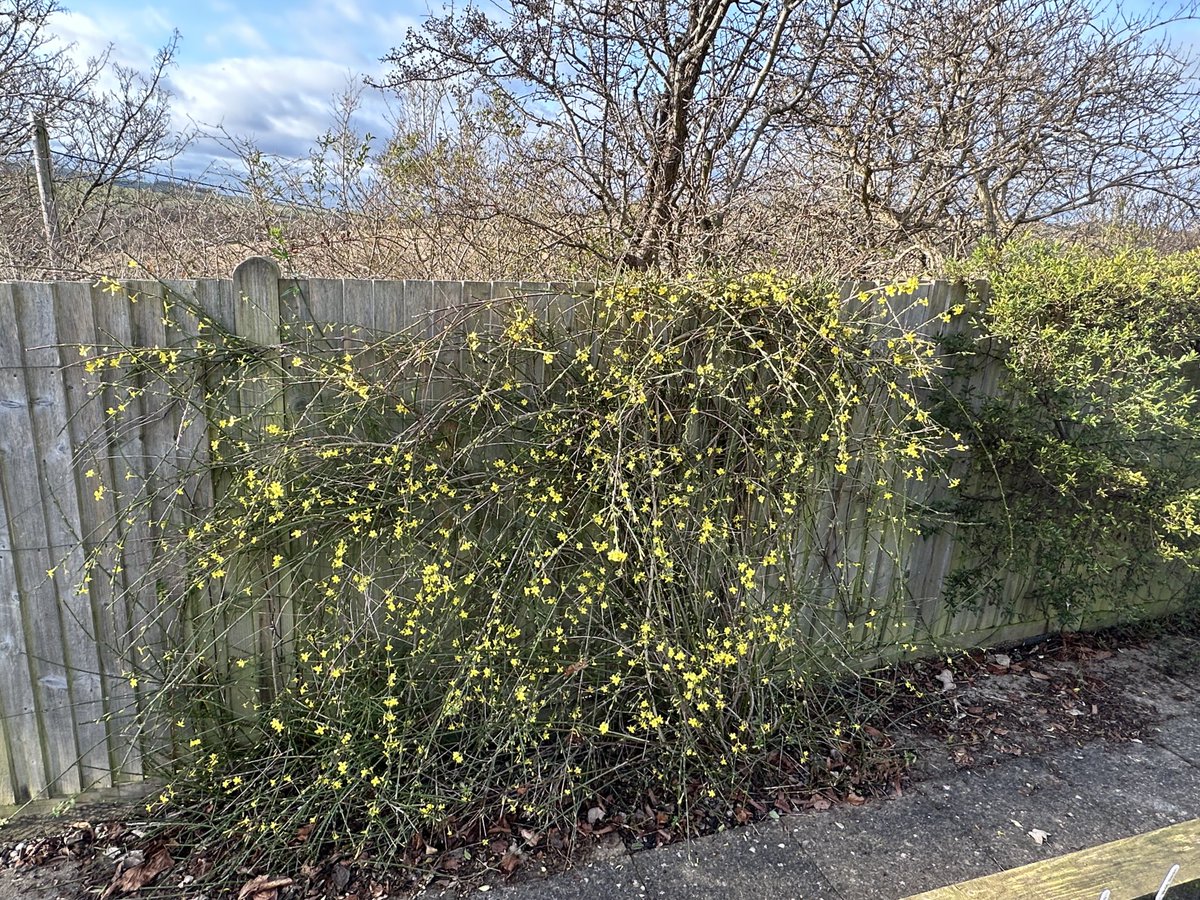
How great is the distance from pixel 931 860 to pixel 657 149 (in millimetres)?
3997

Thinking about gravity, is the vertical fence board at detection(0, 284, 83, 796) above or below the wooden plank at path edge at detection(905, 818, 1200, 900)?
above

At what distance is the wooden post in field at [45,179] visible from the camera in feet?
16.1

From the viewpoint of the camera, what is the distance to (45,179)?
16.7 feet

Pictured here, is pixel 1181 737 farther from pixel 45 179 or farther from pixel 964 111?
pixel 45 179

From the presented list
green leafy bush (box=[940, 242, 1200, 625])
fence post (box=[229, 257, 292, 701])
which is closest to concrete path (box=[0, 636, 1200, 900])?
fence post (box=[229, 257, 292, 701])

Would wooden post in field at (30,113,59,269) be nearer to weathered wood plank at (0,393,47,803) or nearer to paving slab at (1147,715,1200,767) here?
weathered wood plank at (0,393,47,803)

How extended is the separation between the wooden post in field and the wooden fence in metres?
3.61

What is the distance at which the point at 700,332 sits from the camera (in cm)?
259

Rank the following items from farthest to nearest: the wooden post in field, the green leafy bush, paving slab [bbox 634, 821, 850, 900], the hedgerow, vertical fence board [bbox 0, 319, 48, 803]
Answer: the wooden post in field → the green leafy bush → the hedgerow → paving slab [bbox 634, 821, 850, 900] → vertical fence board [bbox 0, 319, 48, 803]

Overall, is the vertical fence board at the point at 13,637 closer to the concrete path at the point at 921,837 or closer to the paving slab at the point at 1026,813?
the concrete path at the point at 921,837

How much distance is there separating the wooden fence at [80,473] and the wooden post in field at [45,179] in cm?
361

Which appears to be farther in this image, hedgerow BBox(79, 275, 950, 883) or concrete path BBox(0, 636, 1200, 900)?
hedgerow BBox(79, 275, 950, 883)

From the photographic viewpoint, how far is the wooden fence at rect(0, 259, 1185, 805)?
2188 millimetres

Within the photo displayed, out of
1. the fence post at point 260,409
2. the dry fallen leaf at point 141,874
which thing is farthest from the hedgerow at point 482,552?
the dry fallen leaf at point 141,874
